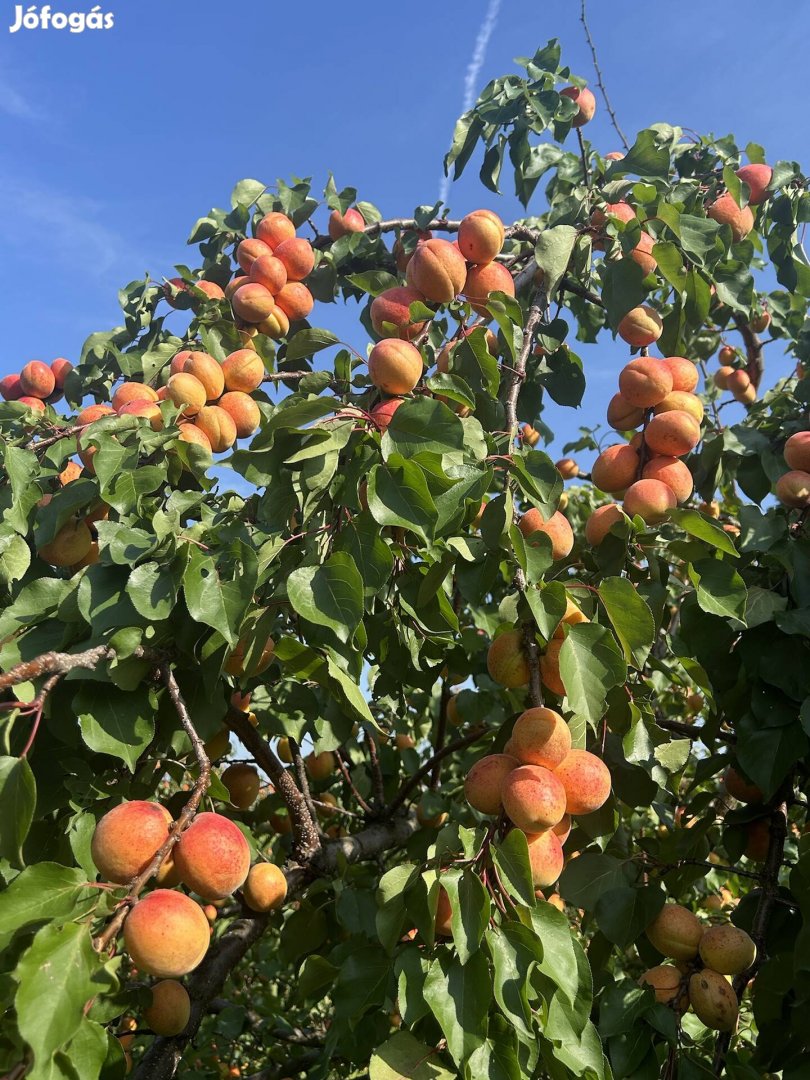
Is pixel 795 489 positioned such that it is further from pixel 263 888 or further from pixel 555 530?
pixel 263 888

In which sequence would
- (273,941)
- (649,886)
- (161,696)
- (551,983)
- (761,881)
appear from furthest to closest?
(273,941) → (761,881) → (649,886) → (161,696) → (551,983)

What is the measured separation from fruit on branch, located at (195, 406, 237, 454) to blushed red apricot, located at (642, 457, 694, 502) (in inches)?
34.4

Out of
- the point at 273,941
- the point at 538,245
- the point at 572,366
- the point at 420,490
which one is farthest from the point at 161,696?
the point at 273,941

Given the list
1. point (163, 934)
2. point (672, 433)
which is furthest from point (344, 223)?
point (163, 934)

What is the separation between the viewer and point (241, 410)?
67.2 inches

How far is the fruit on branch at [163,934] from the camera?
2.93 feet

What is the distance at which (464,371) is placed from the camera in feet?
4.64

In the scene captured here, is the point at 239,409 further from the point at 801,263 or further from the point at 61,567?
the point at 801,263

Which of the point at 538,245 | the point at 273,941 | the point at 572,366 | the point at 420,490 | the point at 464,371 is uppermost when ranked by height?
the point at 538,245

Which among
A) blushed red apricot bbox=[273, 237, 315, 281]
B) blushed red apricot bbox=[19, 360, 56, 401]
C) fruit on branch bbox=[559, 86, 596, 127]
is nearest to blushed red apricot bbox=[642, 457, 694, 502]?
blushed red apricot bbox=[273, 237, 315, 281]

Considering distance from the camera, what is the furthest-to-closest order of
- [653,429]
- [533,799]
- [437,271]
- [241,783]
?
[241,783], [653,429], [437,271], [533,799]

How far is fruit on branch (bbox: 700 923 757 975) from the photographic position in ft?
4.59

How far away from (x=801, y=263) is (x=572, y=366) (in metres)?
0.69

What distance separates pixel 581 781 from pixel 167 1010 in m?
0.88
